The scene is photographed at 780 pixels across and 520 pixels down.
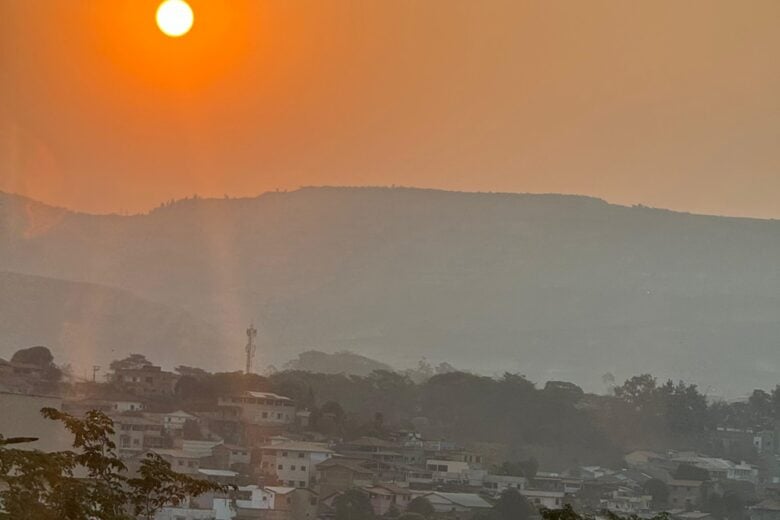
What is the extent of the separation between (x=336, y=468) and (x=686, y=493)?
961 centimetres

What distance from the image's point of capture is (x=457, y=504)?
108ft

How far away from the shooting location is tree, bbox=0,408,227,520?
8.16 meters

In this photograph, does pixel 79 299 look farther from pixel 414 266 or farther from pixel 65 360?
pixel 414 266

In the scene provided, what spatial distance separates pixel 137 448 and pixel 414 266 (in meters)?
48.2

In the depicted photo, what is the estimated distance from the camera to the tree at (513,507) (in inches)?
1281

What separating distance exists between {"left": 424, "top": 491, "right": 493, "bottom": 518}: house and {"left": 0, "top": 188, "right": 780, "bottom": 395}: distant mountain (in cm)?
2312

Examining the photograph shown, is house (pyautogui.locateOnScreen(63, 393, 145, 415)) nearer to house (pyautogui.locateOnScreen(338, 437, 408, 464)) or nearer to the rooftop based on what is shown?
the rooftop

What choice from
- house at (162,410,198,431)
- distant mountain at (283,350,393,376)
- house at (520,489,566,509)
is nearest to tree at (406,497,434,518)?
house at (520,489,566,509)

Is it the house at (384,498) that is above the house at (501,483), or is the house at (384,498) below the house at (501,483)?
below

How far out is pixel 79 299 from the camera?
62969mm

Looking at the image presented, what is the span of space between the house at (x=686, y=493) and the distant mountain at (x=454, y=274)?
66.8 feet

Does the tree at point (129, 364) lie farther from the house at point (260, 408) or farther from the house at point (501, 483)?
the house at point (501, 483)

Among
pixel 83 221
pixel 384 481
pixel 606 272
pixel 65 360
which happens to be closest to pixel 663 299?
pixel 606 272

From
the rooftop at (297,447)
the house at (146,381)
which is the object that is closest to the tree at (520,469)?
the rooftop at (297,447)
